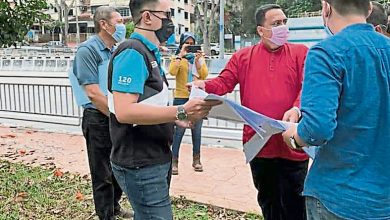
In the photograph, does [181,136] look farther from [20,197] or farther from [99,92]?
[99,92]

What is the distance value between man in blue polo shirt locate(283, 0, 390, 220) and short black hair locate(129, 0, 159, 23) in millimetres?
987

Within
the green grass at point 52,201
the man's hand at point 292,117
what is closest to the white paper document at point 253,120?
the man's hand at point 292,117

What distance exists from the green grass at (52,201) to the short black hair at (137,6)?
2382mm

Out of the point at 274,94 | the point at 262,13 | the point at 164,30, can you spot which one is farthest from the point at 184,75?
the point at 164,30

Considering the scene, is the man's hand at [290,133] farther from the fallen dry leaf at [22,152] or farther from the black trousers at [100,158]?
the fallen dry leaf at [22,152]

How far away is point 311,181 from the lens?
78.4 inches

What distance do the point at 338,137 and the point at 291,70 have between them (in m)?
1.35

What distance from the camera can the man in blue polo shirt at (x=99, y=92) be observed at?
149 inches

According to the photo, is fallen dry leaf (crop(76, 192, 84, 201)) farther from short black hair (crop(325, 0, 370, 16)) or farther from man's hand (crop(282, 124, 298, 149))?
short black hair (crop(325, 0, 370, 16))

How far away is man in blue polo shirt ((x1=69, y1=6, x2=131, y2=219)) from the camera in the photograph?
3.77m

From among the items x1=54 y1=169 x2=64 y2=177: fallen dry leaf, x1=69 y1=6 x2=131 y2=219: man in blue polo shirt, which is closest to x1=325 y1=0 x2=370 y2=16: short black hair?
x1=69 y1=6 x2=131 y2=219: man in blue polo shirt

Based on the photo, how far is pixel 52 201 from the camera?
16.3 feet

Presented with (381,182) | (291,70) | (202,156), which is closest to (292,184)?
(291,70)

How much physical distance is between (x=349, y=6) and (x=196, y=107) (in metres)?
0.91
